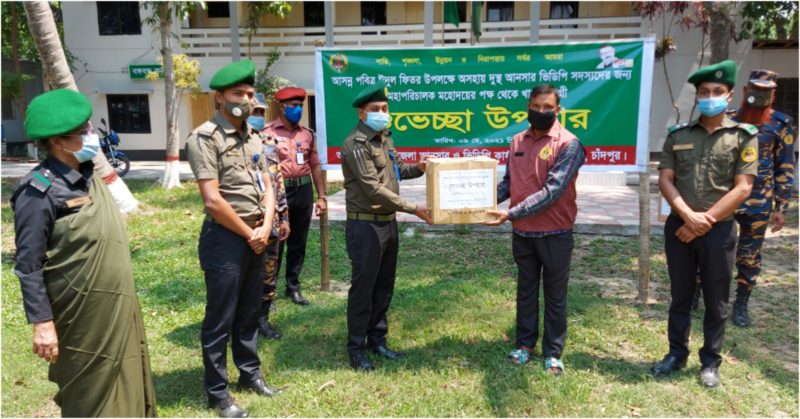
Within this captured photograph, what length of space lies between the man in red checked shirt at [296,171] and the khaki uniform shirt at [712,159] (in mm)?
2824

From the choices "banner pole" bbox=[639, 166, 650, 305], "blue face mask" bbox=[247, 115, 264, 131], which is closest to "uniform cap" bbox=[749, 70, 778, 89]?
"banner pole" bbox=[639, 166, 650, 305]

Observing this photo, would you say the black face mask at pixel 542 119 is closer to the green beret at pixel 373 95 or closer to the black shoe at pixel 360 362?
the green beret at pixel 373 95

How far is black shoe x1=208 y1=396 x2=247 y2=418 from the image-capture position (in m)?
3.06

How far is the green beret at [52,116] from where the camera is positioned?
228cm

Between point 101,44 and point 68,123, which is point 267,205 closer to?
point 68,123

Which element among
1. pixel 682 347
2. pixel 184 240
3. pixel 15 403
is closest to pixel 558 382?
pixel 682 347

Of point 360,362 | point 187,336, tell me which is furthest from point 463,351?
point 187,336

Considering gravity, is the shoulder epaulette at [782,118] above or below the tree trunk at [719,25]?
below

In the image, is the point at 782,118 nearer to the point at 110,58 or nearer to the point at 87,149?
the point at 87,149

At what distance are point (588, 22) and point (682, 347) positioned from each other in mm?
13036

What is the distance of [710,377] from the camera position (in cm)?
336

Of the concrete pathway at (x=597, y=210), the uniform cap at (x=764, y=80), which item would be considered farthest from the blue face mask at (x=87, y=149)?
the concrete pathway at (x=597, y=210)

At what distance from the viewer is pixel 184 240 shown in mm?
7184

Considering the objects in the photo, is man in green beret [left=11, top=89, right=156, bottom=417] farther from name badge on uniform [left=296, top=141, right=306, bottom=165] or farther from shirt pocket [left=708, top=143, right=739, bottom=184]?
shirt pocket [left=708, top=143, right=739, bottom=184]
